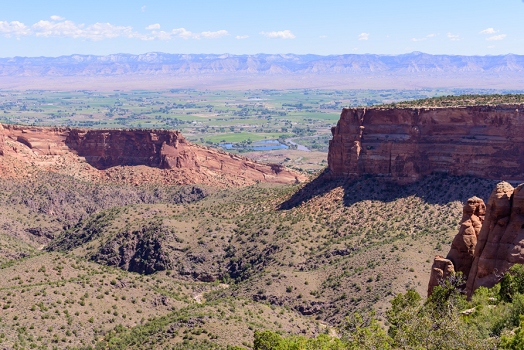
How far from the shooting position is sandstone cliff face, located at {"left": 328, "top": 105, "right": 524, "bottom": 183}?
7425 centimetres

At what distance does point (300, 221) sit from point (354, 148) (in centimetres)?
1082

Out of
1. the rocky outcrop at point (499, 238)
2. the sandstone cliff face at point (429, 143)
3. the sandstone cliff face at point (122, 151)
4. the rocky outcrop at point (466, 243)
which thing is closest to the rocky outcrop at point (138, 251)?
the sandstone cliff face at point (429, 143)

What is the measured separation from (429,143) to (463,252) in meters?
35.7

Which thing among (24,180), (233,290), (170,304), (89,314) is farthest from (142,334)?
(24,180)

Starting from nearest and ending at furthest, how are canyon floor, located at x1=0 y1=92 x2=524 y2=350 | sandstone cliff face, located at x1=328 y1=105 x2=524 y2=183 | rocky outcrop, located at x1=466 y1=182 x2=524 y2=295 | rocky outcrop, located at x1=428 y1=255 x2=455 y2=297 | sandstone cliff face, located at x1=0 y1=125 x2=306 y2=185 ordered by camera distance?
1. rocky outcrop, located at x1=466 y1=182 x2=524 y2=295
2. rocky outcrop, located at x1=428 y1=255 x2=455 y2=297
3. canyon floor, located at x1=0 y1=92 x2=524 y2=350
4. sandstone cliff face, located at x1=328 y1=105 x2=524 y2=183
5. sandstone cliff face, located at x1=0 y1=125 x2=306 y2=185

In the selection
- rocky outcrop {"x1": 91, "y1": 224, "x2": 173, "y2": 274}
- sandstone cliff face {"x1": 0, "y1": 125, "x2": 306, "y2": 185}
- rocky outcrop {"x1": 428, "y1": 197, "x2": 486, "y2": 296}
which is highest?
rocky outcrop {"x1": 428, "y1": 197, "x2": 486, "y2": 296}

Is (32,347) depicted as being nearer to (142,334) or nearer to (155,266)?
(142,334)

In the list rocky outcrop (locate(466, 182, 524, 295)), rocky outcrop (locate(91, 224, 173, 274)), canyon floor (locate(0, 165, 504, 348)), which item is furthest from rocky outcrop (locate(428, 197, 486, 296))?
rocky outcrop (locate(91, 224, 173, 274))

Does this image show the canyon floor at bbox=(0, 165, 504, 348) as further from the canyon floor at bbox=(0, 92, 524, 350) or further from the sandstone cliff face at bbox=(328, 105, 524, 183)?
the sandstone cliff face at bbox=(328, 105, 524, 183)

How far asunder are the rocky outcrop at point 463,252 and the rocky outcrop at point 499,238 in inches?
79.3

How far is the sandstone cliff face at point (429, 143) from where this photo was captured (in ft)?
244

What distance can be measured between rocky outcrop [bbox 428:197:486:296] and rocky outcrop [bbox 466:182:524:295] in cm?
201

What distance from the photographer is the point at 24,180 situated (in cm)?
10844

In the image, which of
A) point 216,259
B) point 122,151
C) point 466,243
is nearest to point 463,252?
point 466,243
